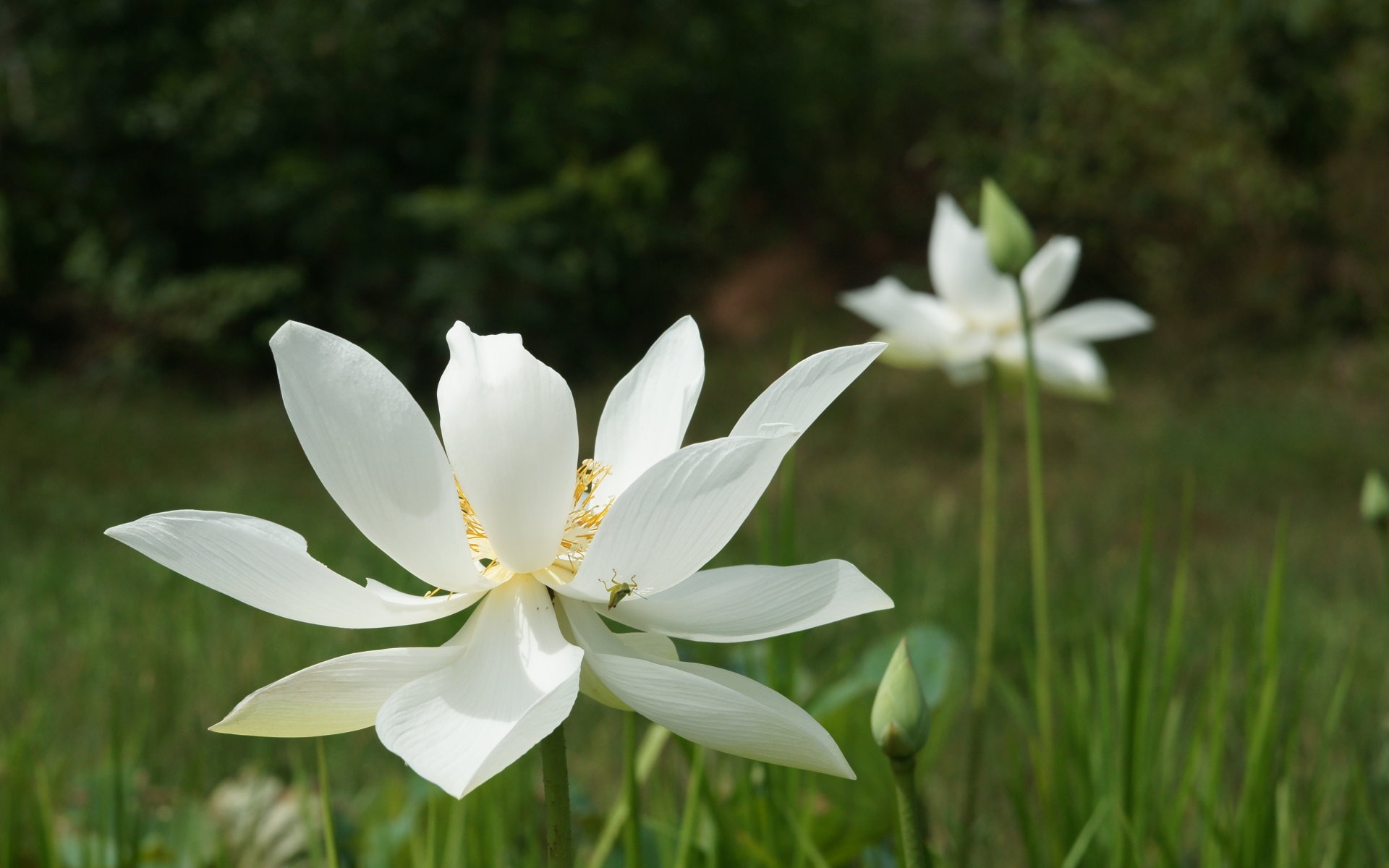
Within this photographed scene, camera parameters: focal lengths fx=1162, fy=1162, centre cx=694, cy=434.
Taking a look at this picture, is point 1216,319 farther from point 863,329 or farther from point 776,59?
point 776,59

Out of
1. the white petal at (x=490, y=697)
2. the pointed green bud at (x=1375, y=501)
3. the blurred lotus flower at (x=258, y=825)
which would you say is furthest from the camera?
the blurred lotus flower at (x=258, y=825)

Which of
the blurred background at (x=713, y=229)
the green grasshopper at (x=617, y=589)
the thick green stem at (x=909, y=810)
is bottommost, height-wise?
the thick green stem at (x=909, y=810)

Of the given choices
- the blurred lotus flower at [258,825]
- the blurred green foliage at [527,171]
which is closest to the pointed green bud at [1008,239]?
the blurred lotus flower at [258,825]

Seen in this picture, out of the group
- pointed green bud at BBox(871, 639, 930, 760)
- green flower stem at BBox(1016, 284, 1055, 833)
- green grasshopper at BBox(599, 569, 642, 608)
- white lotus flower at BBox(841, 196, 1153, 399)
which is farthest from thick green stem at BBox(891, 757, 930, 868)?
white lotus flower at BBox(841, 196, 1153, 399)

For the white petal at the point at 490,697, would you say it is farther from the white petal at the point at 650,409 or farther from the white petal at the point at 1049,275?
the white petal at the point at 1049,275

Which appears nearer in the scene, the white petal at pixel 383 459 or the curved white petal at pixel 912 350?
the white petal at pixel 383 459

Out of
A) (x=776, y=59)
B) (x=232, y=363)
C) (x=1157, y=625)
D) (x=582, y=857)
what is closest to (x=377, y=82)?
(x=232, y=363)

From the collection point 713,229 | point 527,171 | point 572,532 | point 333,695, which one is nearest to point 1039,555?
point 572,532

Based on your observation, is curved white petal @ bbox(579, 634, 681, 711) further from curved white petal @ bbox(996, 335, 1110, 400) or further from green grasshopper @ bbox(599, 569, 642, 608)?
curved white petal @ bbox(996, 335, 1110, 400)
